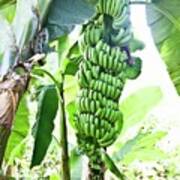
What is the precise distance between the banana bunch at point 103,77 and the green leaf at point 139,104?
18 millimetres

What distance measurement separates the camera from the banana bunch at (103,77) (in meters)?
1.48

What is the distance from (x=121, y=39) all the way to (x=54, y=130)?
0.98 feet

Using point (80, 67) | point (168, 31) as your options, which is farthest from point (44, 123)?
point (168, 31)

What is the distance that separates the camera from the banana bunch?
1479 millimetres

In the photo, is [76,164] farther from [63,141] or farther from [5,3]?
[5,3]

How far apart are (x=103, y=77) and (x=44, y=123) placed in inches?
7.8

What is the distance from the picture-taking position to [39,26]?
162cm

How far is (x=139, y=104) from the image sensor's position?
1508 millimetres

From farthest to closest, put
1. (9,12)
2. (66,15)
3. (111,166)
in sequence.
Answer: (9,12) → (66,15) → (111,166)

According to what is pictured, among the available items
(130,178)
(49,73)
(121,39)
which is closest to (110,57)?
(121,39)

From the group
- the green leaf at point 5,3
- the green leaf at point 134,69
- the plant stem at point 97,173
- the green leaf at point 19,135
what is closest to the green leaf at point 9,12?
the green leaf at point 5,3

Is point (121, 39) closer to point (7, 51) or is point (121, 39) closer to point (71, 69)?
point (71, 69)

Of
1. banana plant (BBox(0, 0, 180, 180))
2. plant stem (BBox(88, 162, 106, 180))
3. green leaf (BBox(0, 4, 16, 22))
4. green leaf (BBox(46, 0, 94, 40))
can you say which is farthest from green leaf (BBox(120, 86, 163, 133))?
green leaf (BBox(0, 4, 16, 22))

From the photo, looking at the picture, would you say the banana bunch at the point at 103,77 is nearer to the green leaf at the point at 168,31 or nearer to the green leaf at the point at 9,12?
the green leaf at the point at 168,31
